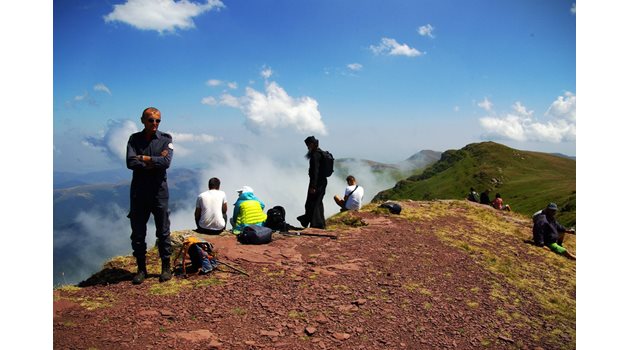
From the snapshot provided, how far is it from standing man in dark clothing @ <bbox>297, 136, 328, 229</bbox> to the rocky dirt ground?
8.73 ft

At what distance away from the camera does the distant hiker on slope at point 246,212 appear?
12.4 m

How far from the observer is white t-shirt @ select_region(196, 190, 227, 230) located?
11742mm

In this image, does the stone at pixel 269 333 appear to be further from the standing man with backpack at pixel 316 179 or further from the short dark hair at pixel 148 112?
the standing man with backpack at pixel 316 179

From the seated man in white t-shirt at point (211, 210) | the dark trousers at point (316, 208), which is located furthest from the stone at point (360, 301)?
the dark trousers at point (316, 208)

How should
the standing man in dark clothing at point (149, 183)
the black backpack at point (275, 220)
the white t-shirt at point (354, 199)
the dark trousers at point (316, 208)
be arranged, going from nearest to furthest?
the standing man in dark clothing at point (149, 183) → the black backpack at point (275, 220) → the dark trousers at point (316, 208) → the white t-shirt at point (354, 199)

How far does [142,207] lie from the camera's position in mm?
8125

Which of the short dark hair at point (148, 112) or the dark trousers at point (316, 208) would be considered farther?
the dark trousers at point (316, 208)

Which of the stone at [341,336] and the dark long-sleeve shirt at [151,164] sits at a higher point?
the dark long-sleeve shirt at [151,164]

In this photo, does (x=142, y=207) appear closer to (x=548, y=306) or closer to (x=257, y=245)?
(x=257, y=245)

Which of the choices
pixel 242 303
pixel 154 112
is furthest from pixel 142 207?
pixel 242 303

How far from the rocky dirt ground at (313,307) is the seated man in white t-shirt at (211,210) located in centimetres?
86

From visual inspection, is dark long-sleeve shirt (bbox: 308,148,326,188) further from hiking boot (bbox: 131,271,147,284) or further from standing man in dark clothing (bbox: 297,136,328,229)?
hiking boot (bbox: 131,271,147,284)

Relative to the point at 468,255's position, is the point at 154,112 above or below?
above

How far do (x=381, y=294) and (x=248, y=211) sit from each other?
5.80 metres
